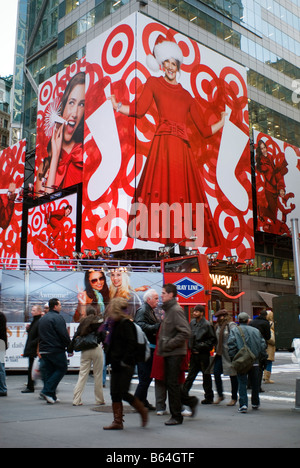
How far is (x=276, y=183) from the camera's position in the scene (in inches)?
1745

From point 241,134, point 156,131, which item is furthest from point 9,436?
point 241,134

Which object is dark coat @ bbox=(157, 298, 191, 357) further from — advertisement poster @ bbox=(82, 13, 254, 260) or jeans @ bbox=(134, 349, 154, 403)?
advertisement poster @ bbox=(82, 13, 254, 260)

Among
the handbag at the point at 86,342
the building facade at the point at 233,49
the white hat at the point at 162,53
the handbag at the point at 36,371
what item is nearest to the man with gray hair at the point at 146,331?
the handbag at the point at 86,342

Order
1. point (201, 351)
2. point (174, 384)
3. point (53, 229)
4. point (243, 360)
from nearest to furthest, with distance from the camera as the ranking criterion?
point (174, 384) < point (243, 360) < point (201, 351) < point (53, 229)

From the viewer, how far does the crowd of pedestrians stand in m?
7.03

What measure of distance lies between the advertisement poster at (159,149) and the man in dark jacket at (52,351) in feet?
72.2

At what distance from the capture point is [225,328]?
10492mm

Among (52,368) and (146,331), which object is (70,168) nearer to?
(52,368)

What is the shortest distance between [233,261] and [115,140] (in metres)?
12.0

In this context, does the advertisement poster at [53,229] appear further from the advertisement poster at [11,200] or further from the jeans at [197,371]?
the jeans at [197,371]

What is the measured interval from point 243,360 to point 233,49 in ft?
138

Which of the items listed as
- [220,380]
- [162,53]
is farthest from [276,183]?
[220,380]

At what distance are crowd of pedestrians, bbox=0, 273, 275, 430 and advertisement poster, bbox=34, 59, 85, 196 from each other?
1133 inches
